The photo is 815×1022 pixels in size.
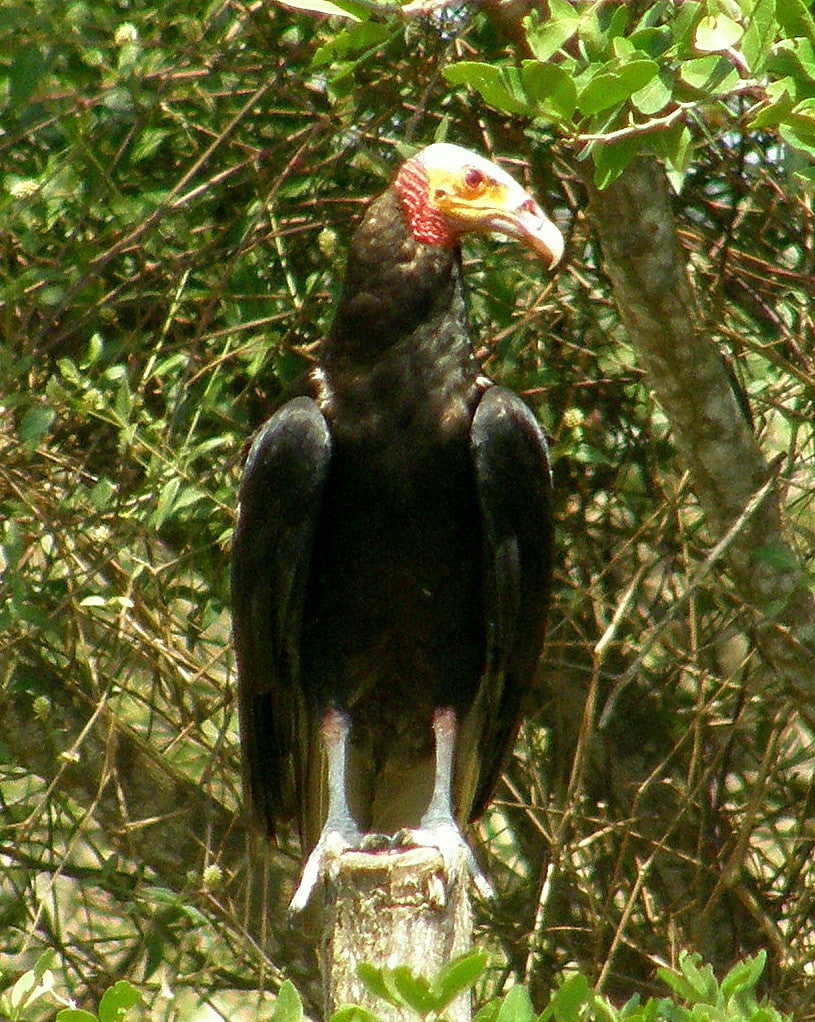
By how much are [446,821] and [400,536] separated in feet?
1.94

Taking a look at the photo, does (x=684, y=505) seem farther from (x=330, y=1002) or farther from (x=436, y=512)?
(x=330, y=1002)

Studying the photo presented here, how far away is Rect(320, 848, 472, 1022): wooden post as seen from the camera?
2684 mm

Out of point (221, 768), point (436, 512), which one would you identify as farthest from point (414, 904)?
point (221, 768)

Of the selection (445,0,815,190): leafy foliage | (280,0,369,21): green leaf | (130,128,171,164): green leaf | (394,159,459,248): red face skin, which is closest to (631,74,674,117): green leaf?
(445,0,815,190): leafy foliage

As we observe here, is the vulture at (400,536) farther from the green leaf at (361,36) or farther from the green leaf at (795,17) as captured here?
the green leaf at (795,17)

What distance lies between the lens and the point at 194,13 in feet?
11.7

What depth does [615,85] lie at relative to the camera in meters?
2.35

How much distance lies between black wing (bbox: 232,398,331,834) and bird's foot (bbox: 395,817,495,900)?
0.48m

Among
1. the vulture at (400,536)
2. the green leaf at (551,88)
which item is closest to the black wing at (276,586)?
the vulture at (400,536)

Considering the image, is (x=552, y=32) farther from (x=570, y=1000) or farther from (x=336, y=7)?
(x=570, y=1000)

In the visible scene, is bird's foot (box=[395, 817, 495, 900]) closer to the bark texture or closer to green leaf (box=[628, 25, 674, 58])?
the bark texture

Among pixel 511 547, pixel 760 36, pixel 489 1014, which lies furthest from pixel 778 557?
pixel 489 1014

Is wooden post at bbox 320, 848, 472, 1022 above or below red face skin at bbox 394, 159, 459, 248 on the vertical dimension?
below

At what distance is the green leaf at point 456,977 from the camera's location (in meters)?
2.08
